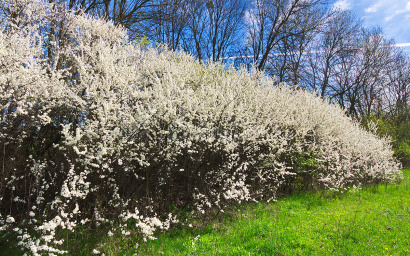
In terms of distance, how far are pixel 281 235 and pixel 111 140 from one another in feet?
10.3

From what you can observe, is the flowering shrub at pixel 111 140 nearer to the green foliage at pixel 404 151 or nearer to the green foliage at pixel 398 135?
the green foliage at pixel 398 135

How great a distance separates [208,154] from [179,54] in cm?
598

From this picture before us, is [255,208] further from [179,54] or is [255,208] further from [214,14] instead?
[214,14]

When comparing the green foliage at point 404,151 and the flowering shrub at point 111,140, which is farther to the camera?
the green foliage at point 404,151

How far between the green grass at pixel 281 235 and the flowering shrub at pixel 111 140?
0.29 metres

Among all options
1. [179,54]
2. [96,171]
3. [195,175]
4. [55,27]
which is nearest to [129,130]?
[96,171]

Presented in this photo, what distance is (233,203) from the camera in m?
5.50

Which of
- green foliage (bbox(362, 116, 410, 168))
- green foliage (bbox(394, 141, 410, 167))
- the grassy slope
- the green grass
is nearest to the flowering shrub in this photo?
the green grass

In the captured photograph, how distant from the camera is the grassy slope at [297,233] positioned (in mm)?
3762

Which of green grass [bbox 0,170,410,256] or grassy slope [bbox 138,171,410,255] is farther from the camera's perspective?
grassy slope [bbox 138,171,410,255]

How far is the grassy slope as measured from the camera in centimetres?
376

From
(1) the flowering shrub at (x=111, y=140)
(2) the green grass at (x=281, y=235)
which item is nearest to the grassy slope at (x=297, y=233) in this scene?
(2) the green grass at (x=281, y=235)

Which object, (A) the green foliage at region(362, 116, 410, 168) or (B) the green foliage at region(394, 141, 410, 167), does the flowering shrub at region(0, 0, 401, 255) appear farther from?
(B) the green foliage at region(394, 141, 410, 167)

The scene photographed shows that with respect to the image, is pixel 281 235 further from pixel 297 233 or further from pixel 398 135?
pixel 398 135
